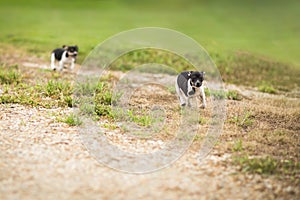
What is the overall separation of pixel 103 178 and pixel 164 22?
22065 millimetres

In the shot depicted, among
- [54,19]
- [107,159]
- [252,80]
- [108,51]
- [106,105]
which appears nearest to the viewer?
[107,159]

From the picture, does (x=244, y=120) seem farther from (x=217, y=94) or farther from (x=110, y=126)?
(x=110, y=126)

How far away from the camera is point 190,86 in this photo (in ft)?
35.3

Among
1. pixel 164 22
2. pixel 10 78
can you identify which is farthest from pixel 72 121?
pixel 164 22

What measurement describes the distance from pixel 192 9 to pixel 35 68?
62.5ft

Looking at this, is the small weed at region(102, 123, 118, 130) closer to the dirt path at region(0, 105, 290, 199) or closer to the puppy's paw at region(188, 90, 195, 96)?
the dirt path at region(0, 105, 290, 199)

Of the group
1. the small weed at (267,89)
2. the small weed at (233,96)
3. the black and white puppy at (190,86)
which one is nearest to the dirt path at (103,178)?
the black and white puppy at (190,86)

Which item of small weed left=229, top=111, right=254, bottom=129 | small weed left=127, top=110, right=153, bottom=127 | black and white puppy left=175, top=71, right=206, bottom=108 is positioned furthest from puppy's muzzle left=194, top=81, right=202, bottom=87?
small weed left=127, top=110, right=153, bottom=127

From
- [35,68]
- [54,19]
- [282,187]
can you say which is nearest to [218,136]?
[282,187]

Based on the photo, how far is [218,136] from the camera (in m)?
9.30

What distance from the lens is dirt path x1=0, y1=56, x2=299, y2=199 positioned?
6.81 m

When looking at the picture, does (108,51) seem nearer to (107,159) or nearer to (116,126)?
(116,126)

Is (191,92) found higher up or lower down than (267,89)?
higher up

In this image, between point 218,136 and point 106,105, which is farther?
point 106,105
